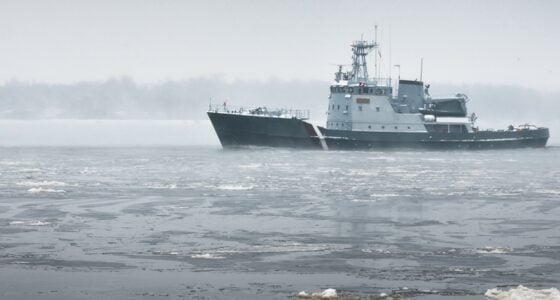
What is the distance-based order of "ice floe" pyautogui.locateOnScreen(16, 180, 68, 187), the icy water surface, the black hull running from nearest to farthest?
the icy water surface < "ice floe" pyautogui.locateOnScreen(16, 180, 68, 187) < the black hull

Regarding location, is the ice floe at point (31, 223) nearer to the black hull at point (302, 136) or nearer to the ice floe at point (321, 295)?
the ice floe at point (321, 295)

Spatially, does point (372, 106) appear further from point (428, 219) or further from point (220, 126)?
point (428, 219)

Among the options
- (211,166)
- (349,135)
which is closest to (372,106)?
(349,135)

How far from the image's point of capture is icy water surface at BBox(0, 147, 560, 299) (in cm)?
1775

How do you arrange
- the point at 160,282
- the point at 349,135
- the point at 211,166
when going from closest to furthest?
the point at 160,282 < the point at 211,166 < the point at 349,135

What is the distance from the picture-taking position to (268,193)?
1460 inches

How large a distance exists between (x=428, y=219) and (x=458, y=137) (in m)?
52.6

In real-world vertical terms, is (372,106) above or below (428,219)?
above

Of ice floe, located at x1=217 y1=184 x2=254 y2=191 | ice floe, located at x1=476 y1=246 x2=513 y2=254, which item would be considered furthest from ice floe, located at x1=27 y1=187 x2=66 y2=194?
ice floe, located at x1=476 y1=246 x2=513 y2=254

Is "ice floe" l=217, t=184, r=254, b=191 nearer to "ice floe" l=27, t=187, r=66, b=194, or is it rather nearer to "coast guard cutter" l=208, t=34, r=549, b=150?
"ice floe" l=27, t=187, r=66, b=194

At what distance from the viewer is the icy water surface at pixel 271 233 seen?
17.8m

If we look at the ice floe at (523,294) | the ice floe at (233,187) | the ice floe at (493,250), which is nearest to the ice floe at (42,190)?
the ice floe at (233,187)

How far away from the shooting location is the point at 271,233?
985 inches

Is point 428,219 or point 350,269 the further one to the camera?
point 428,219
